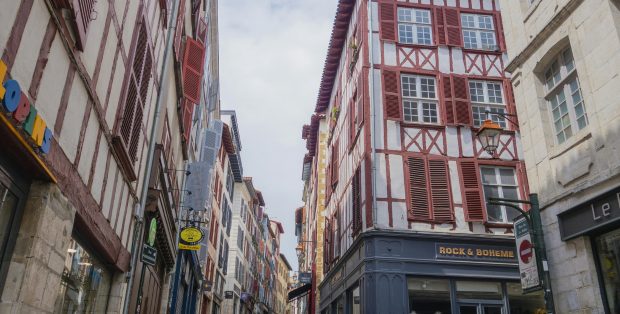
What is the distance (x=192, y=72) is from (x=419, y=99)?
6.93 metres

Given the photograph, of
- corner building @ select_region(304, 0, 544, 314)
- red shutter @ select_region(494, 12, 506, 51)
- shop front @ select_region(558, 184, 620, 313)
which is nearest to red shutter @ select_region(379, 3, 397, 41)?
corner building @ select_region(304, 0, 544, 314)

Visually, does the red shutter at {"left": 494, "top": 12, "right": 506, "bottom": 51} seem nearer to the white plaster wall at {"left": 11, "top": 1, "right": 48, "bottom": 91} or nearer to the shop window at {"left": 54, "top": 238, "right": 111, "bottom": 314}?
the shop window at {"left": 54, "top": 238, "right": 111, "bottom": 314}

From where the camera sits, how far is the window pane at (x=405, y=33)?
1614 cm

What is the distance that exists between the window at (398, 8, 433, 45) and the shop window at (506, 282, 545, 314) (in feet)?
26.6

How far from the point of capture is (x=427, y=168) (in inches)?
560

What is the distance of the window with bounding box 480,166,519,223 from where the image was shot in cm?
1377

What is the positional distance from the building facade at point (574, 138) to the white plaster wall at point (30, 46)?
273 inches

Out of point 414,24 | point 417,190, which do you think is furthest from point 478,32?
point 417,190

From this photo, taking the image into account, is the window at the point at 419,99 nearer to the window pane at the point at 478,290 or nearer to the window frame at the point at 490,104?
the window frame at the point at 490,104

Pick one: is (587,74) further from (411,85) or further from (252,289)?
(252,289)

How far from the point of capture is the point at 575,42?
774 cm

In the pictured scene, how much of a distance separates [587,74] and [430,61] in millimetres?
8646

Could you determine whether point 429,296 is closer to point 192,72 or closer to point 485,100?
point 485,100

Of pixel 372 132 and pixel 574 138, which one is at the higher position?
pixel 372 132
